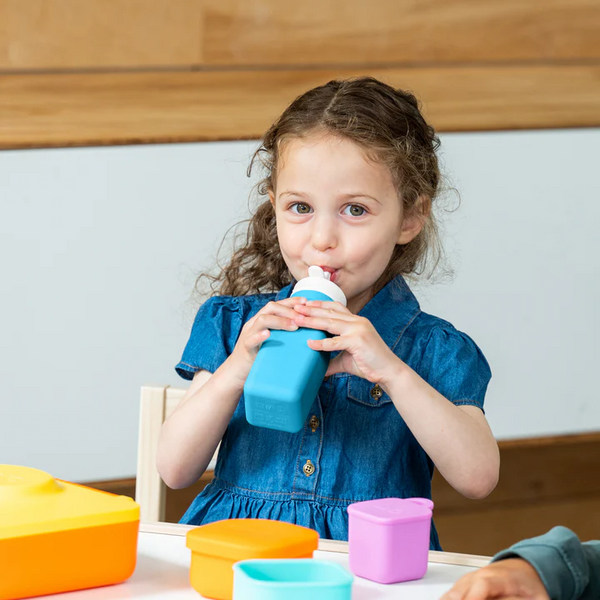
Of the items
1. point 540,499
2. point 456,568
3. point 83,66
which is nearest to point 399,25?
point 83,66

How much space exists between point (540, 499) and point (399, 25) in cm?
101

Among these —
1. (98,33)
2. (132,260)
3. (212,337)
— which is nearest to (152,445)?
(212,337)

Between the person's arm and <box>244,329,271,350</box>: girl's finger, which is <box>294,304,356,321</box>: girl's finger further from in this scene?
the person's arm

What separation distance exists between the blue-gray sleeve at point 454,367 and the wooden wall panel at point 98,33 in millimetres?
846

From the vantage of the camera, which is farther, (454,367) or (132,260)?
(132,260)

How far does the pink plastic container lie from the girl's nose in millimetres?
297

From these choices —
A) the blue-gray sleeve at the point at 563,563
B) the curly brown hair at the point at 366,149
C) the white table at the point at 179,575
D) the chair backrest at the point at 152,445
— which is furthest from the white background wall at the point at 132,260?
the blue-gray sleeve at the point at 563,563

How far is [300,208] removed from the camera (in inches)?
34.7

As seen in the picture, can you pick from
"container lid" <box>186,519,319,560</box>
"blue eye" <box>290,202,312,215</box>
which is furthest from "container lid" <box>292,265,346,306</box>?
"container lid" <box>186,519,319,560</box>

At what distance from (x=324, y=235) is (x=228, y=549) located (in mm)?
368

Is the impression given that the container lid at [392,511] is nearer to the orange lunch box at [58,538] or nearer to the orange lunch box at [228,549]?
the orange lunch box at [228,549]

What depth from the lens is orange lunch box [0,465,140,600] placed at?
52 cm

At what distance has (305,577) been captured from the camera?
0.51 m

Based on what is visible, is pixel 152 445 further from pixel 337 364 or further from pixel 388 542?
pixel 388 542
